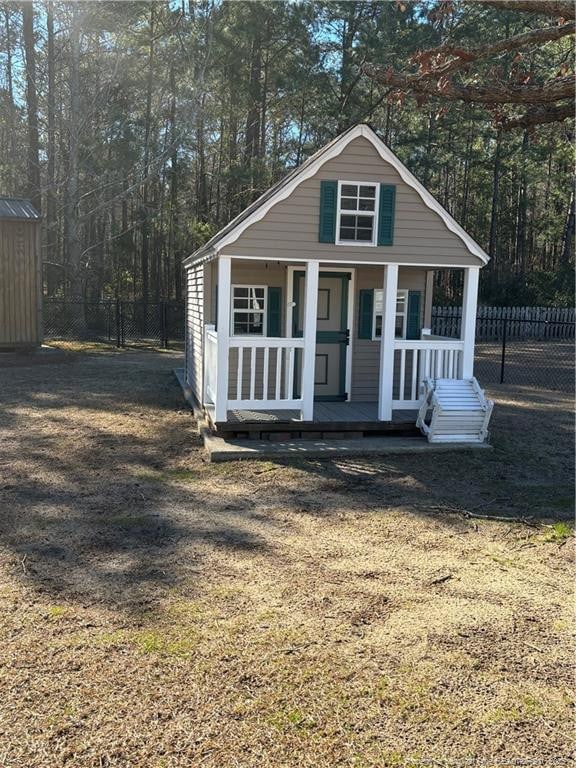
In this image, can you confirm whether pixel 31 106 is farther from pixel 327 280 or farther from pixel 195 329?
pixel 327 280

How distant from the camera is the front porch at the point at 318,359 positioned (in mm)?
8234

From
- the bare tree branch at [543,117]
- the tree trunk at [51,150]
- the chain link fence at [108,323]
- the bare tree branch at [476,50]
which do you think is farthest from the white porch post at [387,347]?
the tree trunk at [51,150]

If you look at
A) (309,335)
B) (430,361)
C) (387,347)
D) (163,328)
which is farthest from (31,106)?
(430,361)

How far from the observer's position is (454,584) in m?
4.51

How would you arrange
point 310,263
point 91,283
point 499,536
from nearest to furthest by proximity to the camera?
1. point 499,536
2. point 310,263
3. point 91,283

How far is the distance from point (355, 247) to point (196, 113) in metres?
19.4

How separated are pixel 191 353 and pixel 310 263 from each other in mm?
4509

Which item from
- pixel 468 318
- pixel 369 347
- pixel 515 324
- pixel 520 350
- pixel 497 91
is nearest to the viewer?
pixel 497 91

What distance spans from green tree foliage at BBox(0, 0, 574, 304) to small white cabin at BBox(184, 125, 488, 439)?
15.2m

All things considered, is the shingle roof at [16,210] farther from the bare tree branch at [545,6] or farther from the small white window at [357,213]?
the bare tree branch at [545,6]

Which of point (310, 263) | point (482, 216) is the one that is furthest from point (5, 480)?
point (482, 216)

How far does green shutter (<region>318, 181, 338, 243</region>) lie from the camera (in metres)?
8.20

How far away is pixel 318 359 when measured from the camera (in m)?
10.1

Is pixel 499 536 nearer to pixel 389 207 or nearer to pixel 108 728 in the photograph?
pixel 108 728
